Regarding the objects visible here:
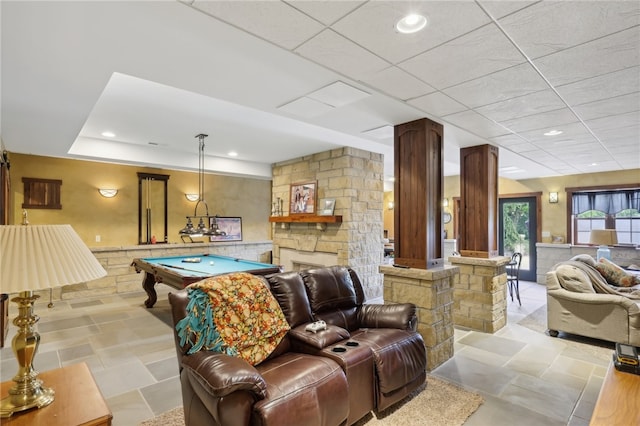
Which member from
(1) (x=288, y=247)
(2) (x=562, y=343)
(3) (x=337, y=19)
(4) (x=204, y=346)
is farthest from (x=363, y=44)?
(1) (x=288, y=247)

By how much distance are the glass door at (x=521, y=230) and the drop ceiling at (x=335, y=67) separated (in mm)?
3839

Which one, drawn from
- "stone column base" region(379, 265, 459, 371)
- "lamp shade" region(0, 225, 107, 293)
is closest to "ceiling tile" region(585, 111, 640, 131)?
"stone column base" region(379, 265, 459, 371)

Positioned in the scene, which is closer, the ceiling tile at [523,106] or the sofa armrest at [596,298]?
the ceiling tile at [523,106]

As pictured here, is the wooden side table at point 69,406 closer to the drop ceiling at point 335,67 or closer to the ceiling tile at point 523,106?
the drop ceiling at point 335,67

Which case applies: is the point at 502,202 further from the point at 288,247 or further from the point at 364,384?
the point at 364,384

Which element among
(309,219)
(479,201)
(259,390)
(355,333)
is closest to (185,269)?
(309,219)

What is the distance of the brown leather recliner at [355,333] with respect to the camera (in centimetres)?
230

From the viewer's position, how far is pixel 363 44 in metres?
1.94

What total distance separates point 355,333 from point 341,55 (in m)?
2.17

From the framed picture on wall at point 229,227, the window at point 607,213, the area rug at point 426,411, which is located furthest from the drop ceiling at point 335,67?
the framed picture on wall at point 229,227

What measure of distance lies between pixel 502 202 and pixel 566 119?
5631mm

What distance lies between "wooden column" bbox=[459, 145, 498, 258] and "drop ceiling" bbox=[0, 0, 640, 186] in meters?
0.24

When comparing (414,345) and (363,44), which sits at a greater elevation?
(363,44)

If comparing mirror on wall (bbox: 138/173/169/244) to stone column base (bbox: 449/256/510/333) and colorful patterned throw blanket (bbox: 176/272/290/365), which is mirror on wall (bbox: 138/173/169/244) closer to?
colorful patterned throw blanket (bbox: 176/272/290/365)
